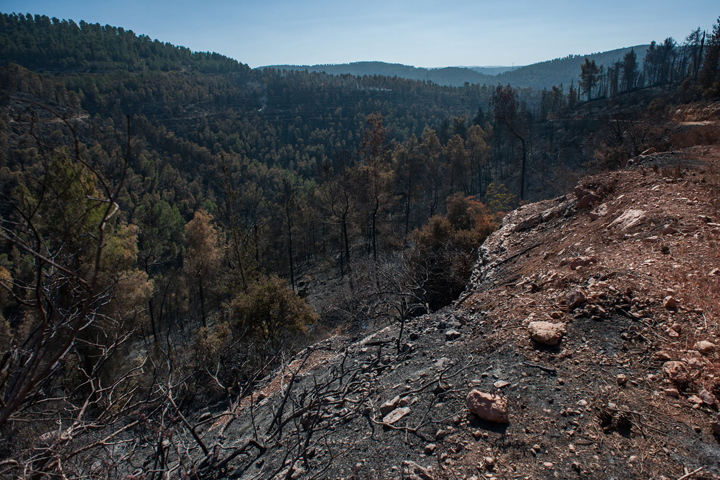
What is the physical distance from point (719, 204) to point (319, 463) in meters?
7.46

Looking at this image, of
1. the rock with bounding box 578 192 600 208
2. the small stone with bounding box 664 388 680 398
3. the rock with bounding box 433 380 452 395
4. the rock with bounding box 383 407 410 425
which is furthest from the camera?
the rock with bounding box 578 192 600 208

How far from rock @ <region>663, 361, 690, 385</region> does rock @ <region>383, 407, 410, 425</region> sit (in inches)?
109

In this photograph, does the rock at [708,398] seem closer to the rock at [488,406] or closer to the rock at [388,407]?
the rock at [488,406]

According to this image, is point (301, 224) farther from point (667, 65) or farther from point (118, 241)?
point (667, 65)

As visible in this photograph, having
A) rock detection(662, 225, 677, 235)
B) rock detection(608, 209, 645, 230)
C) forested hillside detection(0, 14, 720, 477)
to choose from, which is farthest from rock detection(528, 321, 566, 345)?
forested hillside detection(0, 14, 720, 477)

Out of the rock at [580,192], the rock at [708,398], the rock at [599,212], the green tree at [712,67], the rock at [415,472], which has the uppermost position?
the green tree at [712,67]

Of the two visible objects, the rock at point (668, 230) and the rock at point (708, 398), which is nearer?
the rock at point (708, 398)

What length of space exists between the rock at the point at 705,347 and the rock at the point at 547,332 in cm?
130

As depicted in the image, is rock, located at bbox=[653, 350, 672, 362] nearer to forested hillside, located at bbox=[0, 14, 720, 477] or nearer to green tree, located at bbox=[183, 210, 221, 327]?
forested hillside, located at bbox=[0, 14, 720, 477]

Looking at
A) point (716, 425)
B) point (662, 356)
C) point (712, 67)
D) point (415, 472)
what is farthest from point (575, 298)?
point (712, 67)

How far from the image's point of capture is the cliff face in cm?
338

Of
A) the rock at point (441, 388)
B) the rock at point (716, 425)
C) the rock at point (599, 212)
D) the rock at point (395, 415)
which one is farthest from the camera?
the rock at point (599, 212)

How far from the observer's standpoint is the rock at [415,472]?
3.47 meters

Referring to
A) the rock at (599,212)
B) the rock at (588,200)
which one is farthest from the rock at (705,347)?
the rock at (588,200)
